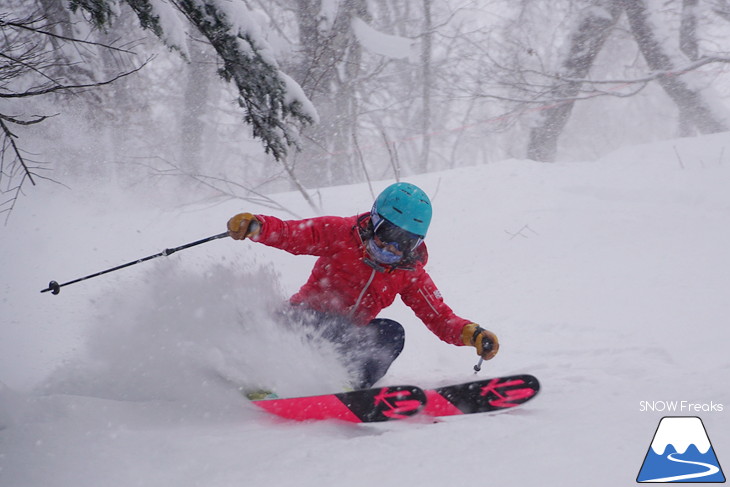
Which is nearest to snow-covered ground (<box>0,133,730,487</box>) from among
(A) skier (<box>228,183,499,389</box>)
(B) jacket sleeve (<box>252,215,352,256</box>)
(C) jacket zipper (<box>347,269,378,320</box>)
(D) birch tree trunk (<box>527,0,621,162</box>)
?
(A) skier (<box>228,183,499,389</box>)

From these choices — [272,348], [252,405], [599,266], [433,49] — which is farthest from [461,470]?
[433,49]

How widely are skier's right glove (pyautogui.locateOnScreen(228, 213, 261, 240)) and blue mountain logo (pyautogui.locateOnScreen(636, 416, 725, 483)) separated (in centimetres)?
254

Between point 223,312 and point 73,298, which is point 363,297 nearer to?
point 223,312

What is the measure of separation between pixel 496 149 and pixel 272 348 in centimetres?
3287

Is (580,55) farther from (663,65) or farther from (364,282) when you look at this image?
(364,282)

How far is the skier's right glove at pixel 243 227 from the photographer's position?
3445mm

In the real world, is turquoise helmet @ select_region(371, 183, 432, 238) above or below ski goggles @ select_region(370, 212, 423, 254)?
above

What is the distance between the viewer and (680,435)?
8.07 ft

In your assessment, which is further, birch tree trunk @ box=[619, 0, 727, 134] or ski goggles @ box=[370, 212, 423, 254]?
birch tree trunk @ box=[619, 0, 727, 134]

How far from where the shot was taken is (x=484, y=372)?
452 centimetres

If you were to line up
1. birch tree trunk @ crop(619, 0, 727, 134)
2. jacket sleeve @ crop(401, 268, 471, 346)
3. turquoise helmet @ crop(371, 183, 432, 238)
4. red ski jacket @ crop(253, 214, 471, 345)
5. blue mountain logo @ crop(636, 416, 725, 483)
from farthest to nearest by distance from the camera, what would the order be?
birch tree trunk @ crop(619, 0, 727, 134), jacket sleeve @ crop(401, 268, 471, 346), red ski jacket @ crop(253, 214, 471, 345), turquoise helmet @ crop(371, 183, 432, 238), blue mountain logo @ crop(636, 416, 725, 483)

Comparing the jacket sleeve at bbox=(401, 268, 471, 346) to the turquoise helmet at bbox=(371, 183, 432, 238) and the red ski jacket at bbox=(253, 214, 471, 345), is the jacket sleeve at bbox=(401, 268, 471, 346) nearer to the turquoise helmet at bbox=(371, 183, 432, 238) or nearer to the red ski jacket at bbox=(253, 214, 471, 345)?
the red ski jacket at bbox=(253, 214, 471, 345)

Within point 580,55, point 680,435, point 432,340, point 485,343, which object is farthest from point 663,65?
point 680,435

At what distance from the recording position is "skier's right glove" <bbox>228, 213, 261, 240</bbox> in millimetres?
3445
